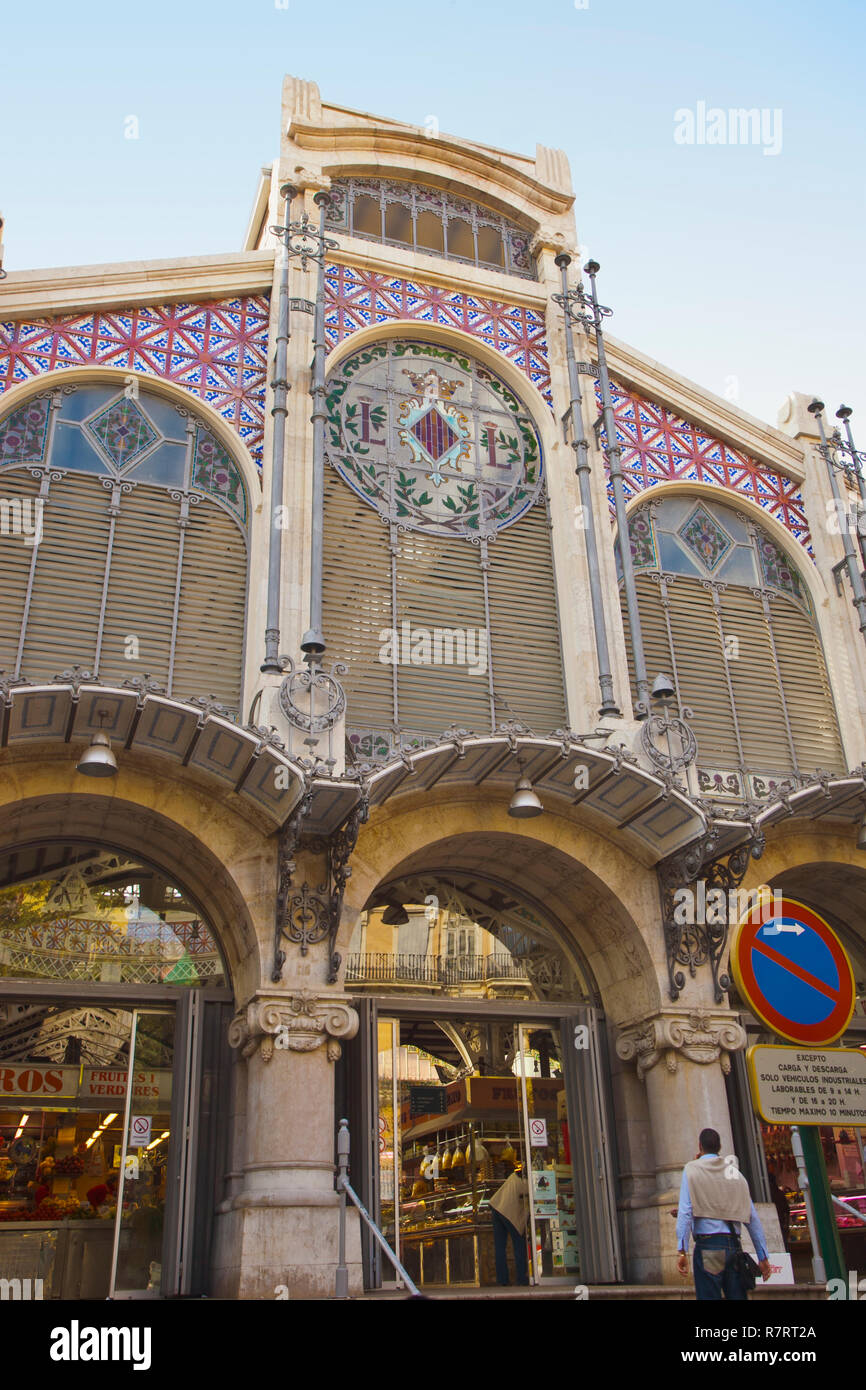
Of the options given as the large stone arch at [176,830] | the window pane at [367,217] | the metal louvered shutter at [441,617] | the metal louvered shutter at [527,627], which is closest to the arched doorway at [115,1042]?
the large stone arch at [176,830]

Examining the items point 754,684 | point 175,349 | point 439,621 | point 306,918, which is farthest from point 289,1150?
point 175,349

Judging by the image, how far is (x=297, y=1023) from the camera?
11.1 meters

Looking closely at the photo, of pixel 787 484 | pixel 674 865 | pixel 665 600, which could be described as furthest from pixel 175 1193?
pixel 787 484

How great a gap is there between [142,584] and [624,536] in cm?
621

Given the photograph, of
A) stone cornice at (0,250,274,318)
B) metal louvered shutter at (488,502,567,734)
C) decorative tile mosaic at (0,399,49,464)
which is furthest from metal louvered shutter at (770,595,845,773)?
decorative tile mosaic at (0,399,49,464)

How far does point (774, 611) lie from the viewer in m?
16.5

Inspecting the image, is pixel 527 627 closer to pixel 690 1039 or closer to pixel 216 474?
pixel 216 474

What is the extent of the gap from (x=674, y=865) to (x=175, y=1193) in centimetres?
632

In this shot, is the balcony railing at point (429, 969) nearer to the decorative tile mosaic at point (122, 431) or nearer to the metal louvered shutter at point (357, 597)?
the metal louvered shutter at point (357, 597)

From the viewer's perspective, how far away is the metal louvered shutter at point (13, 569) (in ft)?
40.8

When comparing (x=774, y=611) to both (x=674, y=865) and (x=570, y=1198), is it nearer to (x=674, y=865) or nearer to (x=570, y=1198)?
(x=674, y=865)

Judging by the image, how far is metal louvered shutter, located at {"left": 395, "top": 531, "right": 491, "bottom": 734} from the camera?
45.2 feet

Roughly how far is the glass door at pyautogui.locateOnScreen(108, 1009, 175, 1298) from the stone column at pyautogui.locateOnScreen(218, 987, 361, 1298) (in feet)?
2.96

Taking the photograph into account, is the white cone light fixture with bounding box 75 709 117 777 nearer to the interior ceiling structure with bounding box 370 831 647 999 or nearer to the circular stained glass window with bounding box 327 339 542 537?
the interior ceiling structure with bounding box 370 831 647 999
